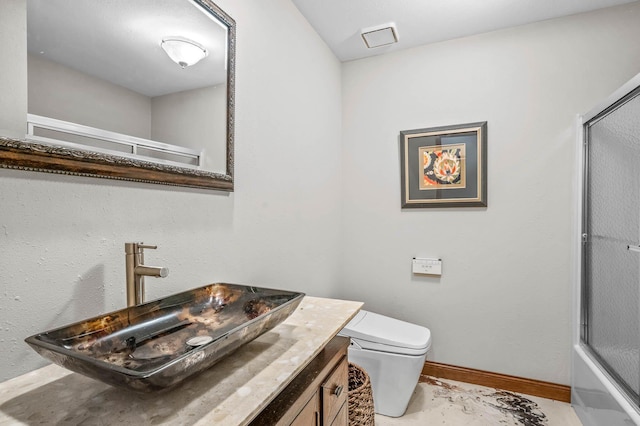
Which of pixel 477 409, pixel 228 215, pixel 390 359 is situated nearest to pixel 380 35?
pixel 228 215

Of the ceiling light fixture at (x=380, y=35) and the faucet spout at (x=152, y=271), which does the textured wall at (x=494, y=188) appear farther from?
the faucet spout at (x=152, y=271)

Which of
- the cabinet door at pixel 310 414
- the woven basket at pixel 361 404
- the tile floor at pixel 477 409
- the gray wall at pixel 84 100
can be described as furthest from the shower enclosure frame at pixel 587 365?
the gray wall at pixel 84 100

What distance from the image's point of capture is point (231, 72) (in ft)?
4.37

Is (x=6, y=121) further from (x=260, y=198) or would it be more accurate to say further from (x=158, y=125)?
(x=260, y=198)

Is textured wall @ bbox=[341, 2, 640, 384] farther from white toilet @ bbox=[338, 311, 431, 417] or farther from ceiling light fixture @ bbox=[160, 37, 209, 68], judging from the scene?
ceiling light fixture @ bbox=[160, 37, 209, 68]

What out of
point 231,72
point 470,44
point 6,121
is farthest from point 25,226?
point 470,44

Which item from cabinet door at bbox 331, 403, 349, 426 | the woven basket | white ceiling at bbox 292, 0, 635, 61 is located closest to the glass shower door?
white ceiling at bbox 292, 0, 635, 61

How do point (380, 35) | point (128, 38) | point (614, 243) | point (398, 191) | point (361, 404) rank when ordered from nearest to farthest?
1. point (128, 38)
2. point (361, 404)
3. point (614, 243)
4. point (380, 35)
5. point (398, 191)

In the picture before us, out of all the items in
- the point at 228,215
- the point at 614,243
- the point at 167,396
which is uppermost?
the point at 228,215

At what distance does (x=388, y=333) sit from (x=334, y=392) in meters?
0.92

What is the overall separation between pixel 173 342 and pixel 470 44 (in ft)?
7.95

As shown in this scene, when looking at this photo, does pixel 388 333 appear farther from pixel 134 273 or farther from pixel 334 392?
pixel 134 273

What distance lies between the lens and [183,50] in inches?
45.5

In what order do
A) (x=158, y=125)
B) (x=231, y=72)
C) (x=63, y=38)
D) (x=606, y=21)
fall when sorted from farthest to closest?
(x=606, y=21) → (x=231, y=72) → (x=158, y=125) → (x=63, y=38)
